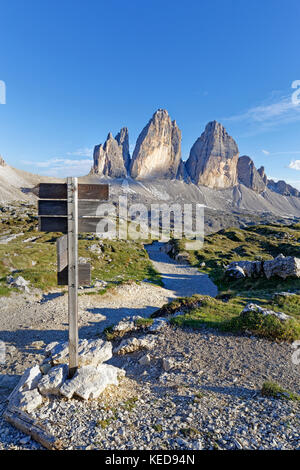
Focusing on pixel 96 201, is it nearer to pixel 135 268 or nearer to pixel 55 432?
pixel 55 432

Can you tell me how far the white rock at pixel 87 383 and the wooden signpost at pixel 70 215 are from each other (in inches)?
72.5

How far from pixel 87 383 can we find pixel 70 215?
4.85 m

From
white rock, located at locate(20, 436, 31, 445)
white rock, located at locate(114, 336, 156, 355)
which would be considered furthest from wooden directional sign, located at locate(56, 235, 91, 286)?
white rock, located at locate(114, 336, 156, 355)

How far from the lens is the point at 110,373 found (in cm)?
Answer: 761

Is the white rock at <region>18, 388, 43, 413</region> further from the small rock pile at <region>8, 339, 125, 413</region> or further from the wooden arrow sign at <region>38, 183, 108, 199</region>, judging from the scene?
the wooden arrow sign at <region>38, 183, 108, 199</region>

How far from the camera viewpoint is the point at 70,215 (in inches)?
249

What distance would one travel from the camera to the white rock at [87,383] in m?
6.46

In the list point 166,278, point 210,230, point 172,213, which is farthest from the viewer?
point 172,213

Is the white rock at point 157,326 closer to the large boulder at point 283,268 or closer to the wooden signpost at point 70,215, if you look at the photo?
the wooden signpost at point 70,215

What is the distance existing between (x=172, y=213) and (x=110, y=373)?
18188 centimetres
